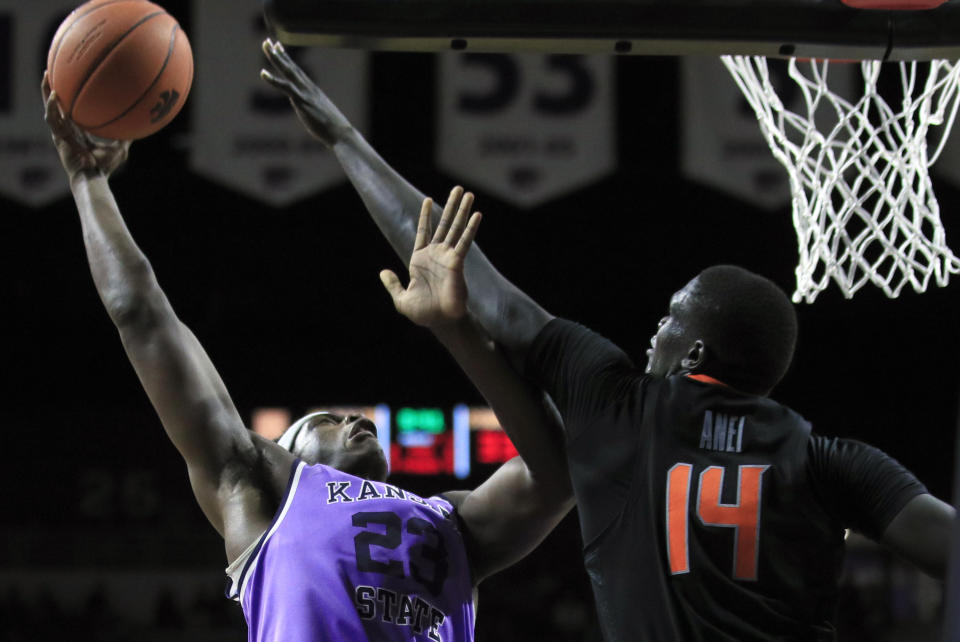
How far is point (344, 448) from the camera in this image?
3.16 m

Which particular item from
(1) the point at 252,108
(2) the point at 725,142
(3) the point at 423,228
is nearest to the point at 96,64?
(3) the point at 423,228

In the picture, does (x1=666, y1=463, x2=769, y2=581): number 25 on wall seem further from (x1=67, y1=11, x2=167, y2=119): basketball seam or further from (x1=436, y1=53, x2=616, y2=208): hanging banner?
(x1=436, y1=53, x2=616, y2=208): hanging banner

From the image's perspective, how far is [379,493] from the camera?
292 cm

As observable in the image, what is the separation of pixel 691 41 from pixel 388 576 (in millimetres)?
1408

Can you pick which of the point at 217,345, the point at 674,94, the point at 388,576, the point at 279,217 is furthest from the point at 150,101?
the point at 217,345

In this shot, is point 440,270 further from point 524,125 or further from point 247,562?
point 524,125

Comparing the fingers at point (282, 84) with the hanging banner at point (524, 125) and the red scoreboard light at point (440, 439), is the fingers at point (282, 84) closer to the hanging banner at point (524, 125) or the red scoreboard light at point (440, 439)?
the hanging banner at point (524, 125)

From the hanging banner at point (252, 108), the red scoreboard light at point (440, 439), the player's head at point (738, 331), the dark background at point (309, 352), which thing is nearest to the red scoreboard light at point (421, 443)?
the red scoreboard light at point (440, 439)

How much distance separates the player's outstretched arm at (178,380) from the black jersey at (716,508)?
3.25ft

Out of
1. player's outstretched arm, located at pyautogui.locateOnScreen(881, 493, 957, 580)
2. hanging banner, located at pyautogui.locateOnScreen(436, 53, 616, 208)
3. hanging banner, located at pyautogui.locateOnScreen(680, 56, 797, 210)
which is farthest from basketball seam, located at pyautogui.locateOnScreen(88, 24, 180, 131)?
hanging banner, located at pyautogui.locateOnScreen(680, 56, 797, 210)

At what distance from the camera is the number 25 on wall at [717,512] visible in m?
2.01

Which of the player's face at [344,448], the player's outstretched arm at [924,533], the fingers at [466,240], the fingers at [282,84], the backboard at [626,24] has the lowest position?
the player's face at [344,448]

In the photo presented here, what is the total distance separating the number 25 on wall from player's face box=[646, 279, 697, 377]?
0.93ft

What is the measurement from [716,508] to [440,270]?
2.34 ft
